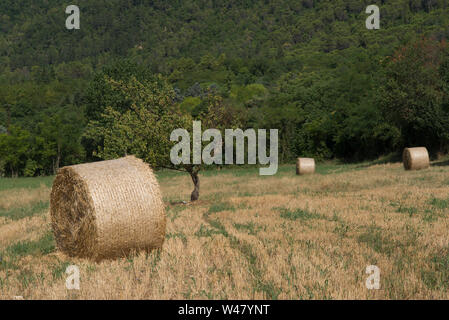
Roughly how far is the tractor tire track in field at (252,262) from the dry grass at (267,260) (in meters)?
0.02

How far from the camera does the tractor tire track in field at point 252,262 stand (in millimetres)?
6130

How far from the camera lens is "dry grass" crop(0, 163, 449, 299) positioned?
621 cm

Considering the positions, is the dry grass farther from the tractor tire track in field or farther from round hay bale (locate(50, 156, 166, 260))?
round hay bale (locate(50, 156, 166, 260))

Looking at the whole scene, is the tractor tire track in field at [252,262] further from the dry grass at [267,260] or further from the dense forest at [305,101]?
the dense forest at [305,101]

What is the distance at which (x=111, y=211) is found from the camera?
855 centimetres

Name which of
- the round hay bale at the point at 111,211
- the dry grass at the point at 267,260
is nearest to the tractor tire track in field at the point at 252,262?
the dry grass at the point at 267,260

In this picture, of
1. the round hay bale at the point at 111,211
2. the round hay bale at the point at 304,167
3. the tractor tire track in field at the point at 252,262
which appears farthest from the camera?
the round hay bale at the point at 304,167

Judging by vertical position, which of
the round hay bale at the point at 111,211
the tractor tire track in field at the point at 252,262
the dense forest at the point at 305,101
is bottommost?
the tractor tire track in field at the point at 252,262

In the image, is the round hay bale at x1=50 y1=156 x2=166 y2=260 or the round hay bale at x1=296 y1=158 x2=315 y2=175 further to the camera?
the round hay bale at x1=296 y1=158 x2=315 y2=175

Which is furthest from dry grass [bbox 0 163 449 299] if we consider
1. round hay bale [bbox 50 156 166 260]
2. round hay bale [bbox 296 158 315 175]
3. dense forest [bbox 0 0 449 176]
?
round hay bale [bbox 296 158 315 175]

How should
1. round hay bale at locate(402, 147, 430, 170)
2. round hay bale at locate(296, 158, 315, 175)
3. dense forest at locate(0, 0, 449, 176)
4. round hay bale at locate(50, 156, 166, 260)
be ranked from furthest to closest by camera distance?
dense forest at locate(0, 0, 449, 176) < round hay bale at locate(296, 158, 315, 175) < round hay bale at locate(402, 147, 430, 170) < round hay bale at locate(50, 156, 166, 260)

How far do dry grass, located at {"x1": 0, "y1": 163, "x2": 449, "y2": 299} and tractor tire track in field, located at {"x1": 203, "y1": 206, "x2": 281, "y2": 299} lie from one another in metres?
0.02

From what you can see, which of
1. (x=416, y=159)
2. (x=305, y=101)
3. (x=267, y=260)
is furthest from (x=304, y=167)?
(x=305, y=101)
